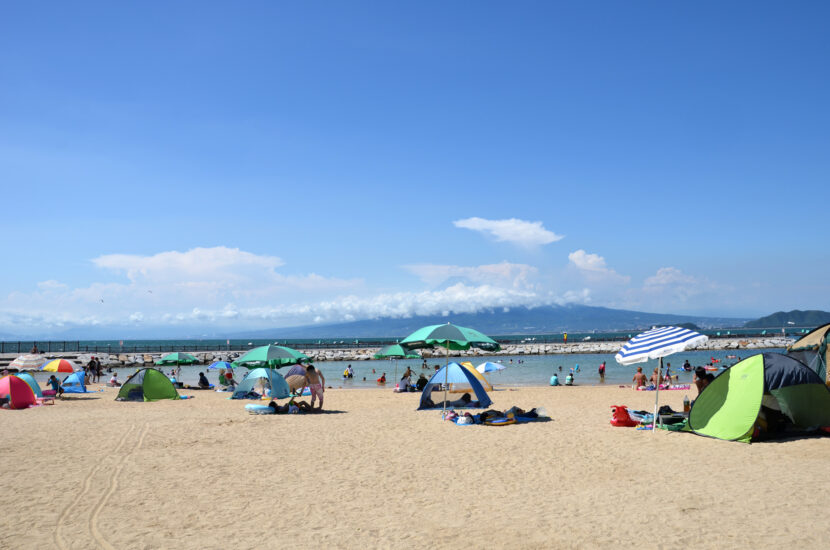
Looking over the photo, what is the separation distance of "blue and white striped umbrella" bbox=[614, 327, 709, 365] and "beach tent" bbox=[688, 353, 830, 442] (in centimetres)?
93

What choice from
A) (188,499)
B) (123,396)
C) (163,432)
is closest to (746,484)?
(188,499)

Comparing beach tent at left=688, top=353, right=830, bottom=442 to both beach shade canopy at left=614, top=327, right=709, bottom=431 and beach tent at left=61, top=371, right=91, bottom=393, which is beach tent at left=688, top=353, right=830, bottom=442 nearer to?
beach shade canopy at left=614, top=327, right=709, bottom=431

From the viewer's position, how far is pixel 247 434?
42.9 ft

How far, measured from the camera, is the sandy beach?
6285 millimetres

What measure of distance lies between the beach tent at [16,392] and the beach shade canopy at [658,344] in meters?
18.0

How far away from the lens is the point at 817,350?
1434cm

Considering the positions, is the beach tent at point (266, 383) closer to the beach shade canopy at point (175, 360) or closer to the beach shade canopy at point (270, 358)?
the beach shade canopy at point (270, 358)

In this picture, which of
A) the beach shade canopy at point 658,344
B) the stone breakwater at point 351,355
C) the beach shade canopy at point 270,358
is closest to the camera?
the beach shade canopy at point 658,344

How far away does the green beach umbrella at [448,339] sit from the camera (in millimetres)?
14391

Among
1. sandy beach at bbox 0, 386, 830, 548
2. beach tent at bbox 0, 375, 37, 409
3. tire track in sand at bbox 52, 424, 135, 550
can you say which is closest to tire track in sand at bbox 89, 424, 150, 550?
sandy beach at bbox 0, 386, 830, 548

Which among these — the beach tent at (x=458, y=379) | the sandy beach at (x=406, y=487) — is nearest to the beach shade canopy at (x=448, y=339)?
the beach tent at (x=458, y=379)

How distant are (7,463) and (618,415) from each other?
12205 millimetres

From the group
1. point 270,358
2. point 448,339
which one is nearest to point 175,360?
point 270,358

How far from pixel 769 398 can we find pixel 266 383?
16984 millimetres
